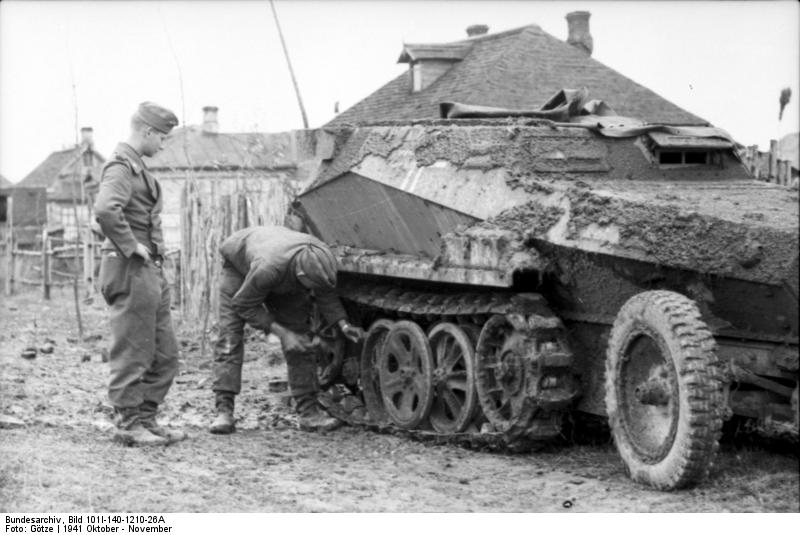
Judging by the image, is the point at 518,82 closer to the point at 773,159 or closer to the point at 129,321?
the point at 773,159

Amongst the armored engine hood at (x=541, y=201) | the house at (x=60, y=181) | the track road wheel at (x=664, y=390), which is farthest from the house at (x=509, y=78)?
the track road wheel at (x=664, y=390)

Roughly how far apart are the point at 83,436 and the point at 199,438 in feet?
2.64

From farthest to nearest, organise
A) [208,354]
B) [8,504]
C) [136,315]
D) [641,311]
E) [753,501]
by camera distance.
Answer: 1. [208,354]
2. [136,315]
3. [641,311]
4. [753,501]
5. [8,504]

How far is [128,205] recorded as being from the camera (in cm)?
820

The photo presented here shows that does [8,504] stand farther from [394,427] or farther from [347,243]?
[347,243]

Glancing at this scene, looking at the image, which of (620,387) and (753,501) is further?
(620,387)

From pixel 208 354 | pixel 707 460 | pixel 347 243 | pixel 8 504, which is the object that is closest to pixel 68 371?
pixel 208 354

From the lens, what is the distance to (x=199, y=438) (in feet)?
28.5

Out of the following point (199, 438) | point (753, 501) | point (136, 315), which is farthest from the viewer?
point (199, 438)

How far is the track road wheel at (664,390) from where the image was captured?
21.0ft

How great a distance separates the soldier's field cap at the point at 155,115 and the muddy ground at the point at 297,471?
2.08m

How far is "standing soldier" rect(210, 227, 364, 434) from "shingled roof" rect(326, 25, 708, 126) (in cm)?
1671

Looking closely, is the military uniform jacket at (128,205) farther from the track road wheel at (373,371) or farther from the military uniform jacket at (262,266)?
the track road wheel at (373,371)

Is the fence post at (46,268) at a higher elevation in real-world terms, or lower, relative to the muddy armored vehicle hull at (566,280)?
lower
